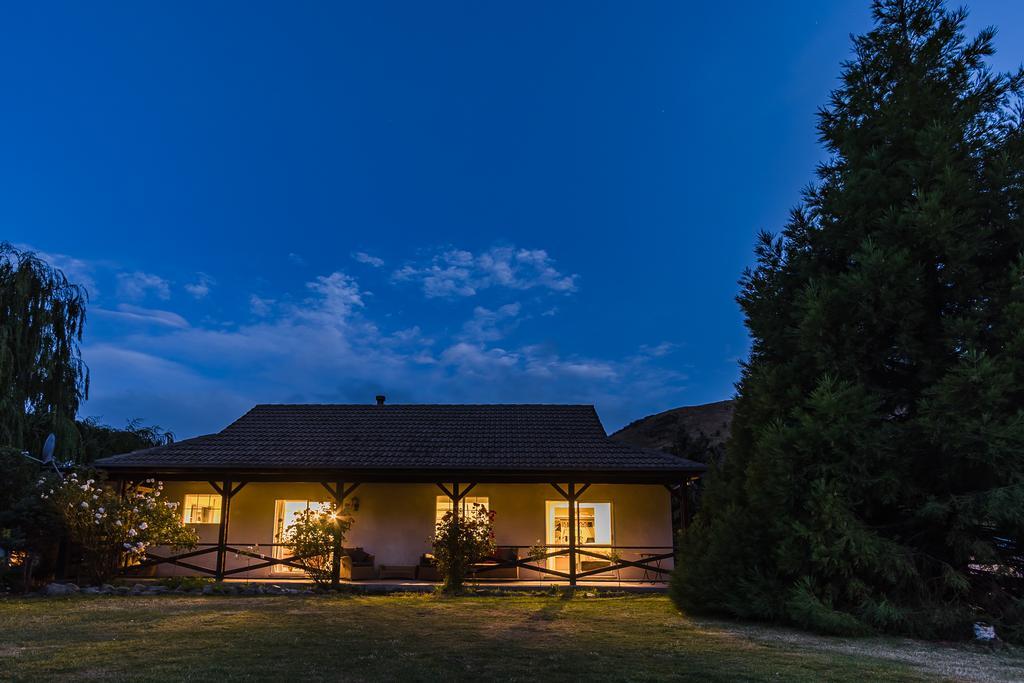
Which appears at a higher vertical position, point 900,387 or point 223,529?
point 900,387

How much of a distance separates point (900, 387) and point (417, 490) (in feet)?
34.2

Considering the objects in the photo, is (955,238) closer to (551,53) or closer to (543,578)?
(543,578)

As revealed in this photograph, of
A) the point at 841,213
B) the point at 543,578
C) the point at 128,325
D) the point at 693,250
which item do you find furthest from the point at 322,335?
the point at 841,213

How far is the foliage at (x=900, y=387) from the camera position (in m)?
Result: 6.56

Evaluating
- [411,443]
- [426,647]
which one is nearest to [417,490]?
[411,443]

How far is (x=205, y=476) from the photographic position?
13086 mm

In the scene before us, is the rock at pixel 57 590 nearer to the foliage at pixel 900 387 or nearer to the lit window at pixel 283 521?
the lit window at pixel 283 521

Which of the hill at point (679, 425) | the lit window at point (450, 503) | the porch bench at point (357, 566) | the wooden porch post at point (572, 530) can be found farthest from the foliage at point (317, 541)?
Answer: the hill at point (679, 425)

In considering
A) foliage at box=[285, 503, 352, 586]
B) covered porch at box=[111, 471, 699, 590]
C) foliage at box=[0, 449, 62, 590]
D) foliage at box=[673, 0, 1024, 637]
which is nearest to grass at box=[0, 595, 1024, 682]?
foliage at box=[673, 0, 1024, 637]

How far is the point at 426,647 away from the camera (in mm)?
5969

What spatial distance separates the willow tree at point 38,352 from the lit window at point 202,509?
2.84 m

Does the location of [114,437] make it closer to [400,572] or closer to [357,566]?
[357,566]

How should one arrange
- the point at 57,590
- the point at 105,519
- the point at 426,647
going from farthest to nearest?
1. the point at 105,519
2. the point at 57,590
3. the point at 426,647

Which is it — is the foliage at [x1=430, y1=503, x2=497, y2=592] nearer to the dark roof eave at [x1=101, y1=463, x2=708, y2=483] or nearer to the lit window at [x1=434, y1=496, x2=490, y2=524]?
the dark roof eave at [x1=101, y1=463, x2=708, y2=483]
